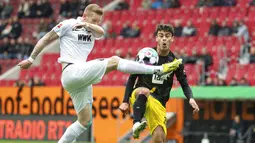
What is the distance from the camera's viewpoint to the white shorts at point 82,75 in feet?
38.4

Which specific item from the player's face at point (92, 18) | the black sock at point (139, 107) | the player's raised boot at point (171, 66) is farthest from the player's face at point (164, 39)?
the player's face at point (92, 18)

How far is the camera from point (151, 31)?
29.7 meters

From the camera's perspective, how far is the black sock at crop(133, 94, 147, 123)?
452 inches

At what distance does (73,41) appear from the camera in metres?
12.2

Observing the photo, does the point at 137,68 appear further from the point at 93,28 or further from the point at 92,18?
the point at 92,18

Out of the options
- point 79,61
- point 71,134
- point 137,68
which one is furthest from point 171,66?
point 71,134

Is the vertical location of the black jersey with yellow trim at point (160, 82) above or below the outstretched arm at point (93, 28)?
below

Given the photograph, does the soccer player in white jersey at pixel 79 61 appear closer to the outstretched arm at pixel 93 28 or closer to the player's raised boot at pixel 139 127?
the outstretched arm at pixel 93 28

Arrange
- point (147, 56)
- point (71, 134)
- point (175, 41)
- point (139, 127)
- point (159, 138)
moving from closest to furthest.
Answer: point (139, 127), point (159, 138), point (147, 56), point (71, 134), point (175, 41)

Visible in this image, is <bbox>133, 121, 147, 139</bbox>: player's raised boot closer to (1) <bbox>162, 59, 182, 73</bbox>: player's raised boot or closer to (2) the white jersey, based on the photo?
(1) <bbox>162, 59, 182, 73</bbox>: player's raised boot

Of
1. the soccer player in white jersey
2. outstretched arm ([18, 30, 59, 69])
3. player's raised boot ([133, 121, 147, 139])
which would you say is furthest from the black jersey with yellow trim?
outstretched arm ([18, 30, 59, 69])

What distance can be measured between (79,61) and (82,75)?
447 mm

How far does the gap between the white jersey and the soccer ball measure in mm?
966

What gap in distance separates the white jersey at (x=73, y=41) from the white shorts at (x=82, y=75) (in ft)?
0.63
